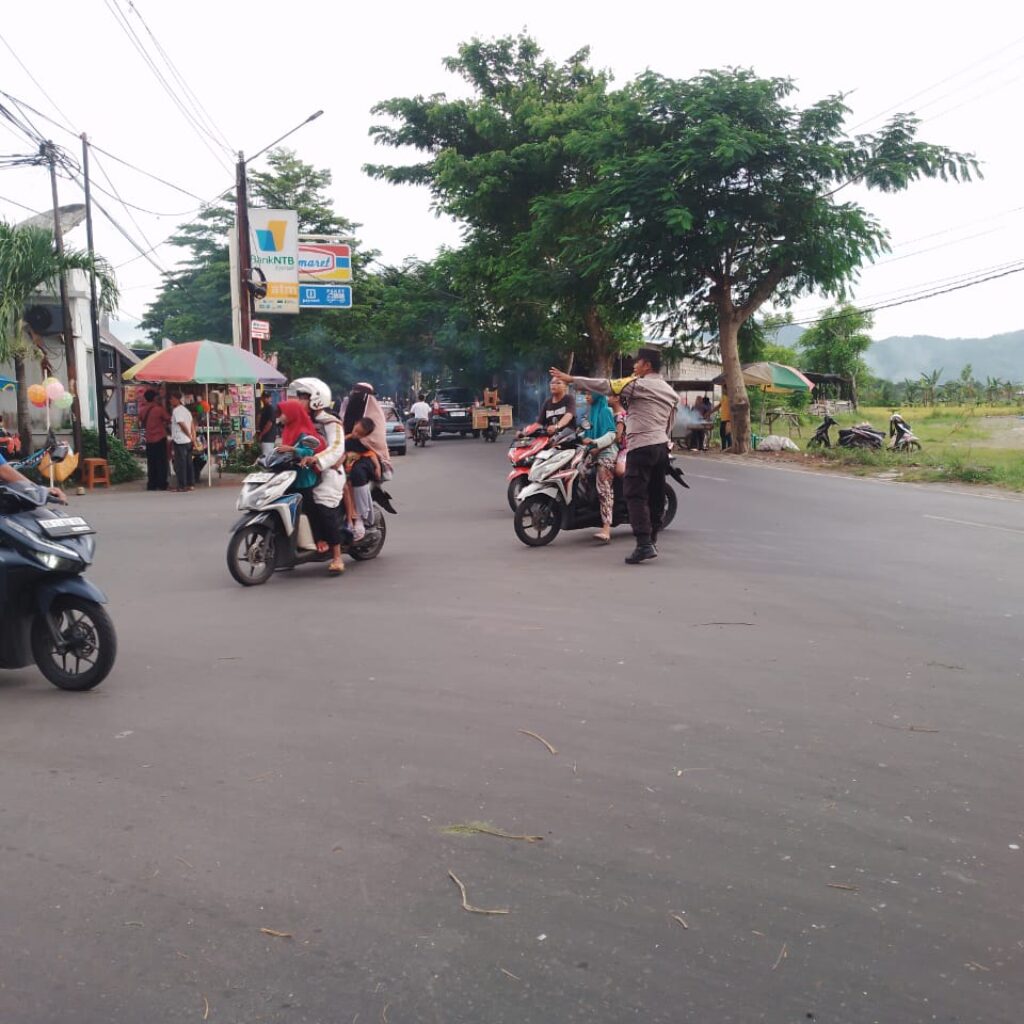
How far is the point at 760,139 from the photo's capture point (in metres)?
25.0

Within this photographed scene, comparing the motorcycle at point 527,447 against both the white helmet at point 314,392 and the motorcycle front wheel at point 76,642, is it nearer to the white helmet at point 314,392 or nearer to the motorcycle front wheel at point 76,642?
the white helmet at point 314,392

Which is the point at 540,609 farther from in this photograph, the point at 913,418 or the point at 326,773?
the point at 913,418

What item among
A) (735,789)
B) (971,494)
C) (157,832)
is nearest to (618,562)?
(735,789)

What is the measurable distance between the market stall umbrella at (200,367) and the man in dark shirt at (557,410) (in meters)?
7.98

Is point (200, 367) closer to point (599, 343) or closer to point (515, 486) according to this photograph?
point (515, 486)

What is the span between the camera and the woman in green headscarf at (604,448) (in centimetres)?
1037

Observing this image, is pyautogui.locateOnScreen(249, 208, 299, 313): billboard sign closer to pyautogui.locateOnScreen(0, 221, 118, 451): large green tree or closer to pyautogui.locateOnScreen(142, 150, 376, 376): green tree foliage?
pyautogui.locateOnScreen(0, 221, 118, 451): large green tree

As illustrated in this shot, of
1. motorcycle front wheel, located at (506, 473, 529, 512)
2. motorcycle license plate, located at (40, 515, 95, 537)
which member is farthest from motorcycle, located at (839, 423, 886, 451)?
motorcycle license plate, located at (40, 515, 95, 537)

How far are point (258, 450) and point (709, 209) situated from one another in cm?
1313

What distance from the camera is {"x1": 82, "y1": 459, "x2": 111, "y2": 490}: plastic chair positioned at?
19.1 meters

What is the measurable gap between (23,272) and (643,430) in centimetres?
1333

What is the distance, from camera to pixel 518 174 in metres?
35.7

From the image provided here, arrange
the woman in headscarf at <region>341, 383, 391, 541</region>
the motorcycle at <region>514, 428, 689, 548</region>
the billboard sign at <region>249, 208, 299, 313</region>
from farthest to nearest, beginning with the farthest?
the billboard sign at <region>249, 208, 299, 313</region>
the motorcycle at <region>514, 428, 689, 548</region>
the woman in headscarf at <region>341, 383, 391, 541</region>

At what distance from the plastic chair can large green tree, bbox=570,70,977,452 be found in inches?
546
